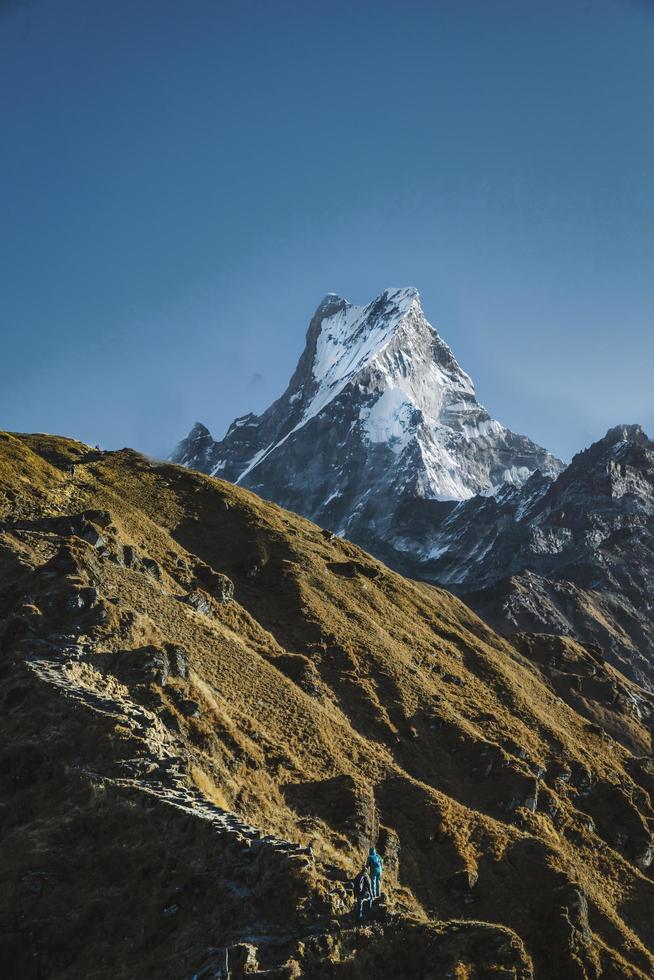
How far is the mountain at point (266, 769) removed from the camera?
783 inches

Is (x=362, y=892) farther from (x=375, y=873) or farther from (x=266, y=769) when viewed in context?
(x=266, y=769)

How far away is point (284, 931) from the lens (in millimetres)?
19078

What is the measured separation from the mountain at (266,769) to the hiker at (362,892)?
33cm

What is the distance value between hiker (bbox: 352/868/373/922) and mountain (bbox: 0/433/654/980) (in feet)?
1.08

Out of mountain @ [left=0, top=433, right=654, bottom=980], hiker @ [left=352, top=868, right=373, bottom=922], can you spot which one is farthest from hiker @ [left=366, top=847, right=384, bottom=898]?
mountain @ [left=0, top=433, right=654, bottom=980]

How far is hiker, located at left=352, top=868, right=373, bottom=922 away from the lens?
19609 millimetres

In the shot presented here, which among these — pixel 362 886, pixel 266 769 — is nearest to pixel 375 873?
pixel 362 886

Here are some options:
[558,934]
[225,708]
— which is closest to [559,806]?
[558,934]

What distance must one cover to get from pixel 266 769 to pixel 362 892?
700 inches

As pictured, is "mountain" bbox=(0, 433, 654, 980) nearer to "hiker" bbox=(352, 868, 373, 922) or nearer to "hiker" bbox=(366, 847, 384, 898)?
"hiker" bbox=(352, 868, 373, 922)

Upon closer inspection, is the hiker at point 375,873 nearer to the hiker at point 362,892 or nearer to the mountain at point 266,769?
the hiker at point 362,892

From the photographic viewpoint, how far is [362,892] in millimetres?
20172

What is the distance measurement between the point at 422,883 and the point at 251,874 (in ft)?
64.7

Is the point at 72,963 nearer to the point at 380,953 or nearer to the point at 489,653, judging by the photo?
the point at 380,953
